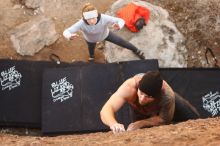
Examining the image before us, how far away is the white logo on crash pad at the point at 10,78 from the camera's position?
29.0 ft

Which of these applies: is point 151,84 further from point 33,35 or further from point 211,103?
point 33,35

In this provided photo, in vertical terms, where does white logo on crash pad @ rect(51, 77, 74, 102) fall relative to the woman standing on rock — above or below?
below

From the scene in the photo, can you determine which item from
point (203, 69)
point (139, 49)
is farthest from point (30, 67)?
point (203, 69)

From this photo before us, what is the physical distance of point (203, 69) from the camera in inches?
342

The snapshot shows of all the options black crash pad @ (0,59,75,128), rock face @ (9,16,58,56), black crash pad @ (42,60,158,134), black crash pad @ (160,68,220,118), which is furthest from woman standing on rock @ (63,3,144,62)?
rock face @ (9,16,58,56)

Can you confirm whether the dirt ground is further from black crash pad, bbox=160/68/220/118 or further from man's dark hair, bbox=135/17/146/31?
black crash pad, bbox=160/68/220/118

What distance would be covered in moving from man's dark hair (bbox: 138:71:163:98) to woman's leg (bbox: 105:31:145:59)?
3775 mm

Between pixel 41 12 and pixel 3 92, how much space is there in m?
1.96

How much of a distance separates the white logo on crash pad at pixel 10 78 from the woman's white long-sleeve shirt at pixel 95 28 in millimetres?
1227

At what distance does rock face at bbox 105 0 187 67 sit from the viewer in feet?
31.3

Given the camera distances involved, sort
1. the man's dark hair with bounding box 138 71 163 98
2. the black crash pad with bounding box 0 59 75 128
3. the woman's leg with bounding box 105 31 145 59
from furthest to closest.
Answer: the woman's leg with bounding box 105 31 145 59, the black crash pad with bounding box 0 59 75 128, the man's dark hair with bounding box 138 71 163 98

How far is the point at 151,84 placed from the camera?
5.01 meters

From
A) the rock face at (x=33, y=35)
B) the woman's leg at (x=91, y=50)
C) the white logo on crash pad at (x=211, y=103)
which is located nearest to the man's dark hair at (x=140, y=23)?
the woman's leg at (x=91, y=50)

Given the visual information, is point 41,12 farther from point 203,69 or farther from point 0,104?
point 203,69
